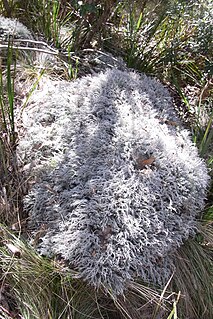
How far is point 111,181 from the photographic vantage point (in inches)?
74.3

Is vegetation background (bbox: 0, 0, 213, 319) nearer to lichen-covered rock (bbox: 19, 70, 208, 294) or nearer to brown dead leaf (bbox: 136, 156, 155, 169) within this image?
lichen-covered rock (bbox: 19, 70, 208, 294)

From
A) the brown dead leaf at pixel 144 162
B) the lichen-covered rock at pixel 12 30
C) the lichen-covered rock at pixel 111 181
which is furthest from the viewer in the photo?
the lichen-covered rock at pixel 12 30

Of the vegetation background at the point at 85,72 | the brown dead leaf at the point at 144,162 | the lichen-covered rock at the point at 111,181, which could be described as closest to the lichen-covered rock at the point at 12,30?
the vegetation background at the point at 85,72

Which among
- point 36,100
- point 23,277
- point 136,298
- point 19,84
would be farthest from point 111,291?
point 19,84

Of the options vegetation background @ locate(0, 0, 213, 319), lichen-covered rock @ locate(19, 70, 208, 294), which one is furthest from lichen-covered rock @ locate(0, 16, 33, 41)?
lichen-covered rock @ locate(19, 70, 208, 294)

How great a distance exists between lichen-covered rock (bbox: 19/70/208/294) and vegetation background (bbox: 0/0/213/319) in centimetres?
10

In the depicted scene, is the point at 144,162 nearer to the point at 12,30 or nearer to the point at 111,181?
the point at 111,181

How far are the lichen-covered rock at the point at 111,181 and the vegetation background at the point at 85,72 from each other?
0.10 metres

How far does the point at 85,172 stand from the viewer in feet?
6.39

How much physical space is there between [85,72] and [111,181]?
1249mm

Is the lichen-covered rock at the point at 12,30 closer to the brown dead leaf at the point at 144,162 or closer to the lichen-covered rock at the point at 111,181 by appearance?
the lichen-covered rock at the point at 111,181

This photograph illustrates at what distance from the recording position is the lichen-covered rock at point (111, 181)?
69.4 inches

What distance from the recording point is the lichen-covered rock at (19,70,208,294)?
1764mm

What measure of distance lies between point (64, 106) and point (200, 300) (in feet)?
4.43
